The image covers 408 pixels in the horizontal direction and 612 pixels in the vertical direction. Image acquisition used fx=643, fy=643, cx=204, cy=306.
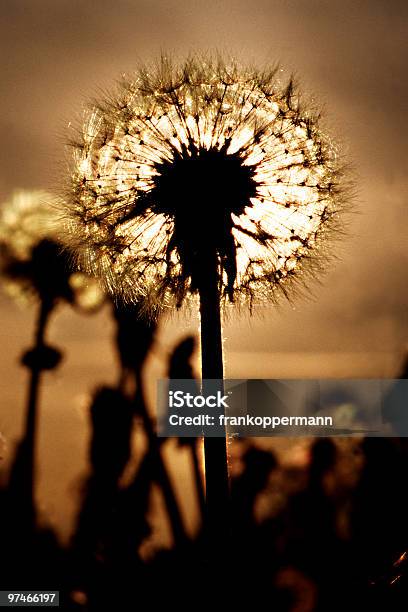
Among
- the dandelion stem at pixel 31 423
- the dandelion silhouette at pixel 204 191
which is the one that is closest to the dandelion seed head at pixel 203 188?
the dandelion silhouette at pixel 204 191

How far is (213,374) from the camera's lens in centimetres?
638

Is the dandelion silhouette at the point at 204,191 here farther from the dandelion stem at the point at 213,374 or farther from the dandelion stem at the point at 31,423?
the dandelion stem at the point at 31,423

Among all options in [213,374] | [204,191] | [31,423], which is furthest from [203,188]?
[31,423]

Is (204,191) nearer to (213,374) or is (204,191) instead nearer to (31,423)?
(213,374)

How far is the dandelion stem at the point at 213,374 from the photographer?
608 centimetres

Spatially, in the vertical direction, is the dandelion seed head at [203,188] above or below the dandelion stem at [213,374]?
above

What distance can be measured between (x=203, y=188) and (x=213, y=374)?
1947 mm

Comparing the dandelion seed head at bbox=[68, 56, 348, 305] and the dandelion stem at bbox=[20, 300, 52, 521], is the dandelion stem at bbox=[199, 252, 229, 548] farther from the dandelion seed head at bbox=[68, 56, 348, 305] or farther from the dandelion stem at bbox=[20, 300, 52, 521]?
the dandelion stem at bbox=[20, 300, 52, 521]

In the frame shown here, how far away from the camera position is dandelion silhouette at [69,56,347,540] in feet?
22.9

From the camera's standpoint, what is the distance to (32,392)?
14758mm

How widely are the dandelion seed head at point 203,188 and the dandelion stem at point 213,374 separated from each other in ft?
0.55

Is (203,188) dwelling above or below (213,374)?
above

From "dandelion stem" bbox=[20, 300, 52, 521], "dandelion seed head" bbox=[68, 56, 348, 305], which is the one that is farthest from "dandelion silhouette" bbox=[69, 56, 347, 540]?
"dandelion stem" bbox=[20, 300, 52, 521]

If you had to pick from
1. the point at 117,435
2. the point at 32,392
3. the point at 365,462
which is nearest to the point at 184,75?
the point at 117,435
